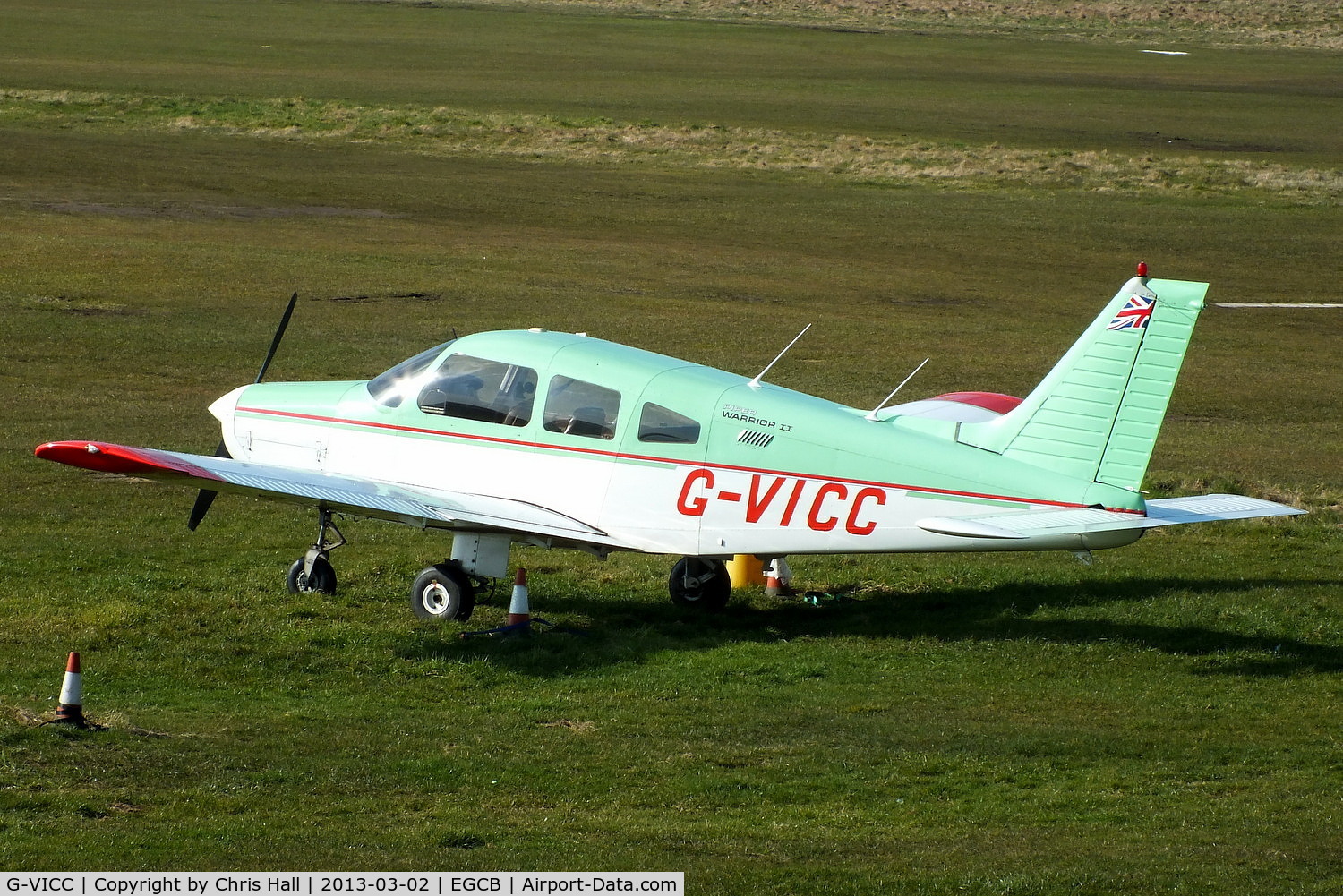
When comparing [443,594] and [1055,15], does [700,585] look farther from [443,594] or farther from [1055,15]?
[1055,15]

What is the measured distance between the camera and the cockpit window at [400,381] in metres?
14.4

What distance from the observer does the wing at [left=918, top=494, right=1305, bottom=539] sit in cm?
1191

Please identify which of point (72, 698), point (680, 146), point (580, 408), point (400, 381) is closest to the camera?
point (72, 698)

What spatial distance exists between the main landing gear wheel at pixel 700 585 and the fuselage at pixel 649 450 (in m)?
1.06

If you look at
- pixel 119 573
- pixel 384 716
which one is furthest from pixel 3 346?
pixel 384 716

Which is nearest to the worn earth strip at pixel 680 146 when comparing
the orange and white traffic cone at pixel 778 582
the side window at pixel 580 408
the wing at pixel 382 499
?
the orange and white traffic cone at pixel 778 582

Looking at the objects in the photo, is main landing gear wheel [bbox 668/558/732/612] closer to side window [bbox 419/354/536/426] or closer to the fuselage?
the fuselage

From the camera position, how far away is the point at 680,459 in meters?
13.5

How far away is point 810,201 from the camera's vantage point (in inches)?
1884

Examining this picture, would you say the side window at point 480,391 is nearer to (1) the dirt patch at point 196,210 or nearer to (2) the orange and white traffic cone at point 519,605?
(2) the orange and white traffic cone at point 519,605

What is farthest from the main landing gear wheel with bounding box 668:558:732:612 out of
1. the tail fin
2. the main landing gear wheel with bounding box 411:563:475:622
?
the tail fin

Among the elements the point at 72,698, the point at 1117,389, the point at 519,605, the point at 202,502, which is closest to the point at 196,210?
the point at 202,502

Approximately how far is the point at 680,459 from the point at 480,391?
197 centimetres

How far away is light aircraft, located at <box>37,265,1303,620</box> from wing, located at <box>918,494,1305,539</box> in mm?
22
